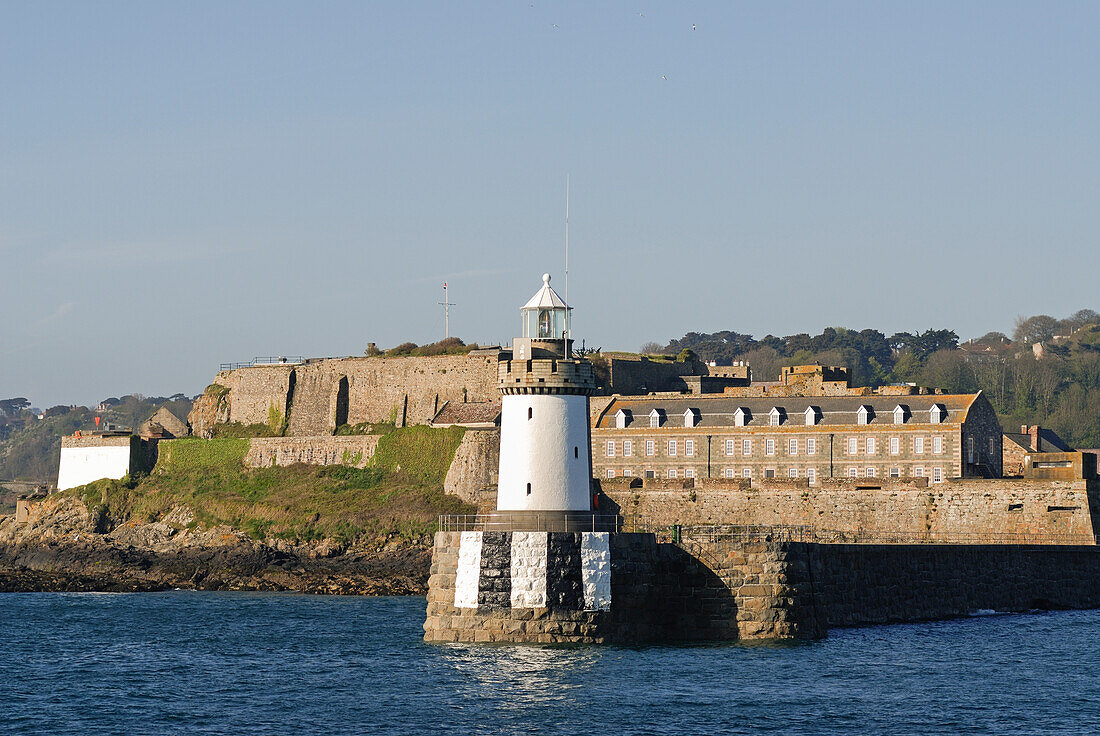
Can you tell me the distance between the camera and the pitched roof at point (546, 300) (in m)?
36.5

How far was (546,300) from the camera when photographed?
36594 mm

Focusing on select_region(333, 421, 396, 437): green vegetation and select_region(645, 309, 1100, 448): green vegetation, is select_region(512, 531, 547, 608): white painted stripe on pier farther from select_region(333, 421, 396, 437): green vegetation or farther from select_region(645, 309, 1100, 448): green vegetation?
select_region(645, 309, 1100, 448): green vegetation

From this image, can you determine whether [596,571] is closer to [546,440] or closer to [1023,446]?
[546,440]

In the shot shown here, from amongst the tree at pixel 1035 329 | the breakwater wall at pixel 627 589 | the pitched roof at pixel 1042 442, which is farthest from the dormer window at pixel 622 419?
the tree at pixel 1035 329

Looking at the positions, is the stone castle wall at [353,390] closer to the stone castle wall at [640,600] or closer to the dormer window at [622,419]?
the dormer window at [622,419]

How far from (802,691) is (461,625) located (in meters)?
7.85

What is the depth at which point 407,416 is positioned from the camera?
272ft

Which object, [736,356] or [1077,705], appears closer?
[1077,705]

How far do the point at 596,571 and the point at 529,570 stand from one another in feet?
4.87

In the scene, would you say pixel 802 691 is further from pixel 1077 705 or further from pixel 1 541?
pixel 1 541

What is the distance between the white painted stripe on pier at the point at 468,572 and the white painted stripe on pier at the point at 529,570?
2.79 ft

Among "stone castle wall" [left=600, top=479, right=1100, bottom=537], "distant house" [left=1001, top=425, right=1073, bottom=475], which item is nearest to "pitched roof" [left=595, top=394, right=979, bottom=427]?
"stone castle wall" [left=600, top=479, right=1100, bottom=537]

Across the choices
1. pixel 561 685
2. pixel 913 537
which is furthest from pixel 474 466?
pixel 561 685

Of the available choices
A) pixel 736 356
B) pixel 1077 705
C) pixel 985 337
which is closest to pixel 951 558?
pixel 1077 705
